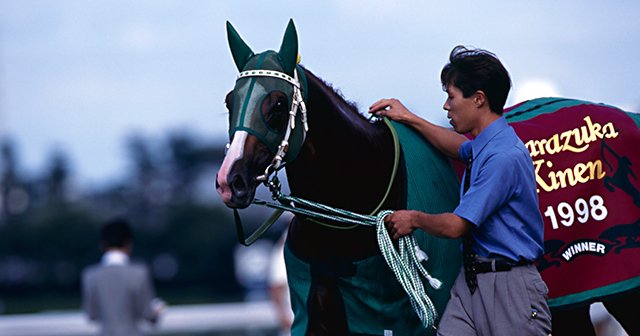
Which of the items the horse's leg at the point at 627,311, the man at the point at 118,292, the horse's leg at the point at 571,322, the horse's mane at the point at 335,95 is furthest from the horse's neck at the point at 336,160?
the man at the point at 118,292

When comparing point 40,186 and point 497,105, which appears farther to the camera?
point 40,186

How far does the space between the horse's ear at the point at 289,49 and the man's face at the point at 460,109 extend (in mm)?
544

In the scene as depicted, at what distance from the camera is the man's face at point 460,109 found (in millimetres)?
3523

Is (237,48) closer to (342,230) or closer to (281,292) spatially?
(342,230)

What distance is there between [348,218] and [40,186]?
26524mm

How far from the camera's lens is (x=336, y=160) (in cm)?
370

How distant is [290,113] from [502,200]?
758 millimetres

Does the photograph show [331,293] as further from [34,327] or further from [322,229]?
[34,327]

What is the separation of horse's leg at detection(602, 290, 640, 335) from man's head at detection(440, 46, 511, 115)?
133 centimetres

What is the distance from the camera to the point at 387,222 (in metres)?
3.60

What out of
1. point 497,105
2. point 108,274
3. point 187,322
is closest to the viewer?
point 497,105

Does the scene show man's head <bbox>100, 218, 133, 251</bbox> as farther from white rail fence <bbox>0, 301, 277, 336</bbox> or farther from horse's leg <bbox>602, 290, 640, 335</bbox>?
horse's leg <bbox>602, 290, 640, 335</bbox>

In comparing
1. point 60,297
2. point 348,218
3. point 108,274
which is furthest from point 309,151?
point 60,297

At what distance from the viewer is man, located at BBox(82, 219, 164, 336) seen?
660 centimetres
